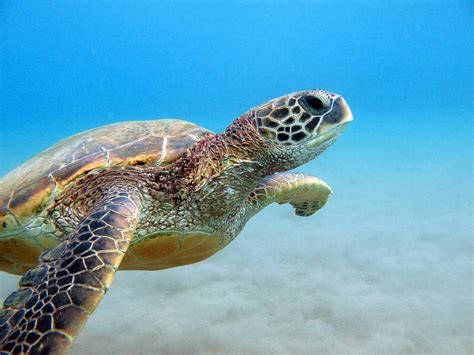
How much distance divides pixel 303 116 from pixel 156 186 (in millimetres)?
1180

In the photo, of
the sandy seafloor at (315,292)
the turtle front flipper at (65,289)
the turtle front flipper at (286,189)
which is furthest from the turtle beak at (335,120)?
the sandy seafloor at (315,292)

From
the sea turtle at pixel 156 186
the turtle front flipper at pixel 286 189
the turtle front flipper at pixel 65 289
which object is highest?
the turtle front flipper at pixel 286 189

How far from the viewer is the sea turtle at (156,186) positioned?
224 cm

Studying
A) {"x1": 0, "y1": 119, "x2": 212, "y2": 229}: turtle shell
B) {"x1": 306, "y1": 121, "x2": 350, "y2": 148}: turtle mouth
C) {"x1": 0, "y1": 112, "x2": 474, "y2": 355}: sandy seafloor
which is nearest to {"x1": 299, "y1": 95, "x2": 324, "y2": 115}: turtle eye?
{"x1": 306, "y1": 121, "x2": 350, "y2": 148}: turtle mouth

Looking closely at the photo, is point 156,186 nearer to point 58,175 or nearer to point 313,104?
point 58,175

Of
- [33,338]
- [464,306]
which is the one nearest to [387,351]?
[464,306]

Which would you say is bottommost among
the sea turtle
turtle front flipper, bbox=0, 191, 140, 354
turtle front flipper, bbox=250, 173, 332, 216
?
turtle front flipper, bbox=0, 191, 140, 354

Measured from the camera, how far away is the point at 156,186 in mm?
2730

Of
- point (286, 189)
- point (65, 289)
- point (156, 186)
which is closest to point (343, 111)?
point (286, 189)

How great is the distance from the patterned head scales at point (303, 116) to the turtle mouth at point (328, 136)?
0.07ft

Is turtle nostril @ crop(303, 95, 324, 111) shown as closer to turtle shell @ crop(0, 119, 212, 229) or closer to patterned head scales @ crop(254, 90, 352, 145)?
patterned head scales @ crop(254, 90, 352, 145)

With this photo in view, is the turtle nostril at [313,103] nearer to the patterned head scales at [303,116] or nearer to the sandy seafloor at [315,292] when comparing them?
the patterned head scales at [303,116]

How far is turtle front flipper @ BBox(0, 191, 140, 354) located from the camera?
1472mm

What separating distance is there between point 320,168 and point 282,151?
11.4 m
